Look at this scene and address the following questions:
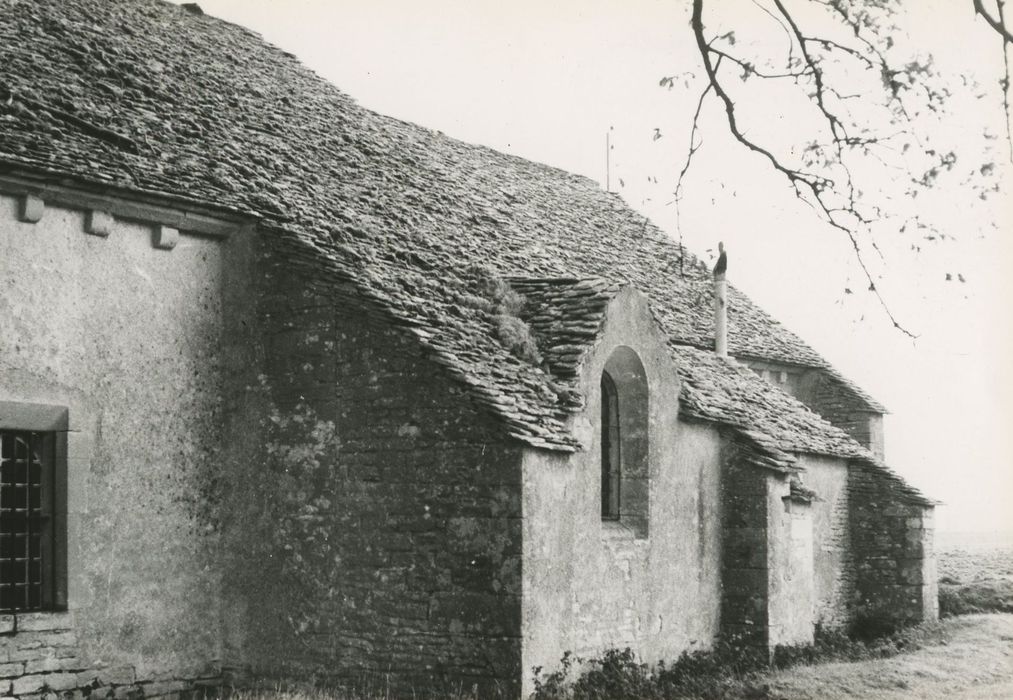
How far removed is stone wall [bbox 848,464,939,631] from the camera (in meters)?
22.2

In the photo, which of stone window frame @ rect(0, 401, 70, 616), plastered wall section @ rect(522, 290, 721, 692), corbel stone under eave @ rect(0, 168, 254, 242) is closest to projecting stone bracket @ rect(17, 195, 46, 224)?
corbel stone under eave @ rect(0, 168, 254, 242)

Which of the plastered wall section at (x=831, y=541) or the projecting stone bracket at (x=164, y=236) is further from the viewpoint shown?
the plastered wall section at (x=831, y=541)

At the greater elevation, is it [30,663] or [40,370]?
[40,370]

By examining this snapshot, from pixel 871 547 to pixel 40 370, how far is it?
1614 cm

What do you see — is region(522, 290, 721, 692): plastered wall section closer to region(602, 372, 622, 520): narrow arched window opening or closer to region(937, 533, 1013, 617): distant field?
region(602, 372, 622, 520): narrow arched window opening

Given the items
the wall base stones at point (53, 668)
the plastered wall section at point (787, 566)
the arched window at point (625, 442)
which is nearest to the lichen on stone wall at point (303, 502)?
the wall base stones at point (53, 668)

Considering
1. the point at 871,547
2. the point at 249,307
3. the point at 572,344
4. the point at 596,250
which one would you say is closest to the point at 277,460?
the point at 249,307

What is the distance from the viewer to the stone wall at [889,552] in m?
22.2

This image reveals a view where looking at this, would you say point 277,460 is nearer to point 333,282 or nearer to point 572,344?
point 333,282

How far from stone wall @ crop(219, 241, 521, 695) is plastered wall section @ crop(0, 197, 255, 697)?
1.68ft

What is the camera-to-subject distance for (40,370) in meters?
12.0

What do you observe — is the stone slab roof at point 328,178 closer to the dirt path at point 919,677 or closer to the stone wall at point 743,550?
the stone wall at point 743,550

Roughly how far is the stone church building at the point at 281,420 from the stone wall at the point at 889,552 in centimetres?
614

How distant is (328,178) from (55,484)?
19.3 ft
